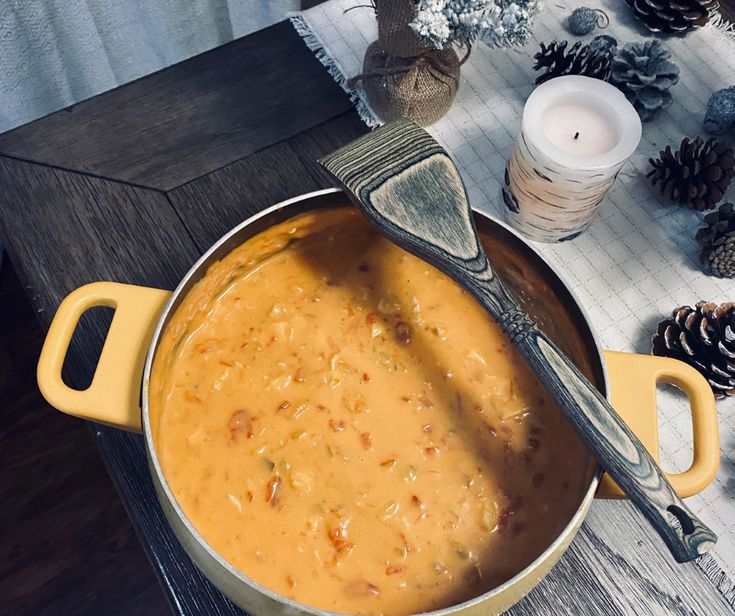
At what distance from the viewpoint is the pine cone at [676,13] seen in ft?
3.06

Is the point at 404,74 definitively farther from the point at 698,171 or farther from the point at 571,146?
the point at 698,171

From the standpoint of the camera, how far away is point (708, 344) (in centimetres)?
75

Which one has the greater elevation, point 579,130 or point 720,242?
point 579,130

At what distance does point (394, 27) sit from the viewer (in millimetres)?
794

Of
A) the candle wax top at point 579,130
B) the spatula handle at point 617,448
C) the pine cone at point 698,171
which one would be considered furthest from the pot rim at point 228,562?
the pine cone at point 698,171

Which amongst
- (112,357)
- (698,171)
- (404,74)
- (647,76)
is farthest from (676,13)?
(112,357)

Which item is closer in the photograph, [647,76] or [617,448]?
[617,448]

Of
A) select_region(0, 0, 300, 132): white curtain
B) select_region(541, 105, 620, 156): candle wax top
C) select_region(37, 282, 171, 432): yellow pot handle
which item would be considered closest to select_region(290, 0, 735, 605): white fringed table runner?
select_region(541, 105, 620, 156): candle wax top

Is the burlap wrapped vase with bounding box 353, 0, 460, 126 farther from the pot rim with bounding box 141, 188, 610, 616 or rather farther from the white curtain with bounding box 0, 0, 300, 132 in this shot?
the white curtain with bounding box 0, 0, 300, 132

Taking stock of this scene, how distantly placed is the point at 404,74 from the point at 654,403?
16.7 inches

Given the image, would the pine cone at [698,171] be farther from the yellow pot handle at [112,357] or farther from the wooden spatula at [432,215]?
the yellow pot handle at [112,357]

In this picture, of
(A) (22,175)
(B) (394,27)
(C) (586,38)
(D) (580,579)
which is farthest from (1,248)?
(D) (580,579)

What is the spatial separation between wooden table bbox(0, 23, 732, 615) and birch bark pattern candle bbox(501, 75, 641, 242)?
22 centimetres

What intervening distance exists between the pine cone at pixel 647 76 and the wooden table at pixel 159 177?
0.30 meters
